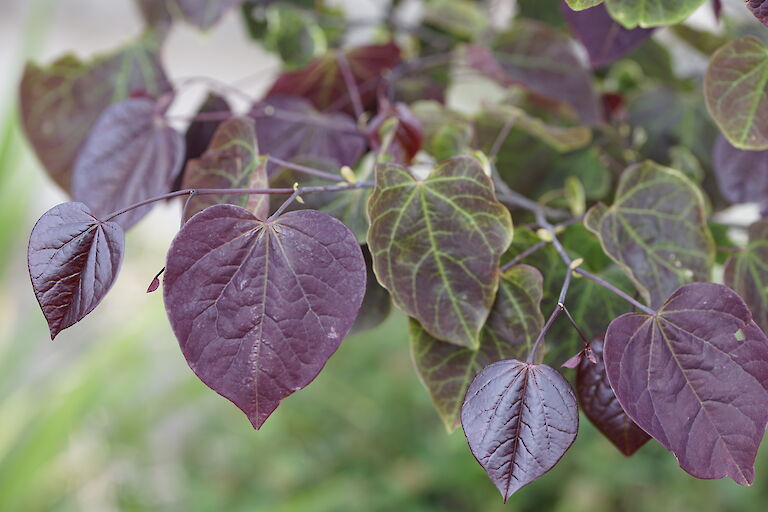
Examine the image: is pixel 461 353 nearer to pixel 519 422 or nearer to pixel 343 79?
pixel 519 422

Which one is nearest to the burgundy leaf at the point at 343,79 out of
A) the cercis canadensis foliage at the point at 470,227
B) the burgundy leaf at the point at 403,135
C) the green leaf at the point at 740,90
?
the cercis canadensis foliage at the point at 470,227

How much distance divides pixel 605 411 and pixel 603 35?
0.64 ft

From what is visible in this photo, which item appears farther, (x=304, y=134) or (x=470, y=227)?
(x=304, y=134)

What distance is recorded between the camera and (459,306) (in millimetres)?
318

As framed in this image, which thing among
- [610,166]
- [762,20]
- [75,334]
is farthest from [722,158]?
[75,334]

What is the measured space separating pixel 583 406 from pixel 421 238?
9 centimetres

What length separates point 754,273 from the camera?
1.18 ft

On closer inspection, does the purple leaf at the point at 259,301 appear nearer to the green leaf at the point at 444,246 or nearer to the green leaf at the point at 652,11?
→ the green leaf at the point at 444,246

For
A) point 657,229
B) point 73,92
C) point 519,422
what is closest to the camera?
point 519,422

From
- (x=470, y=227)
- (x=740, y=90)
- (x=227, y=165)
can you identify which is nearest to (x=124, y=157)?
(x=227, y=165)

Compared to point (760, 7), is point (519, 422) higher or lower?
lower

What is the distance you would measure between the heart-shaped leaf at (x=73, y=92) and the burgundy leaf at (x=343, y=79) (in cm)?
9

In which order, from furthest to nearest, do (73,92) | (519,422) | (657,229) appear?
(73,92)
(657,229)
(519,422)

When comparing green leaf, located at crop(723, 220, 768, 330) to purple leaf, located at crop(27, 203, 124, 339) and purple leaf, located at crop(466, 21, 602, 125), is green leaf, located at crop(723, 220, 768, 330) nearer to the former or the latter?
purple leaf, located at crop(466, 21, 602, 125)
